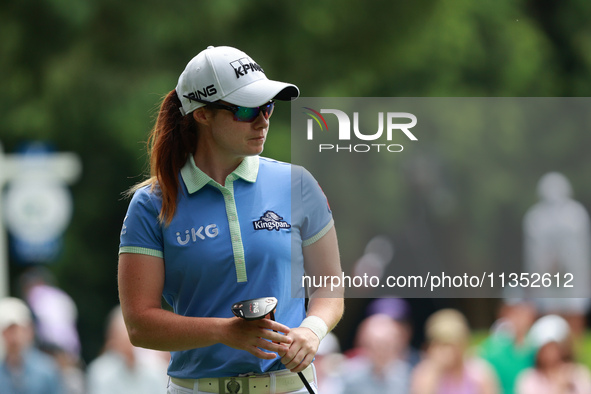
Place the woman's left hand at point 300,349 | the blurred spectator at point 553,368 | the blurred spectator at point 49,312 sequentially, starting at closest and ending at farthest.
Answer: the woman's left hand at point 300,349
the blurred spectator at point 553,368
the blurred spectator at point 49,312

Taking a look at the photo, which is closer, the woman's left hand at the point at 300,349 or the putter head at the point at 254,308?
the putter head at the point at 254,308

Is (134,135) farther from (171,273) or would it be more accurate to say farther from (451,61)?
(171,273)

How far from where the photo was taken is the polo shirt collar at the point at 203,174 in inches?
95.8

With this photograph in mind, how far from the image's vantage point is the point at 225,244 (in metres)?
2.37

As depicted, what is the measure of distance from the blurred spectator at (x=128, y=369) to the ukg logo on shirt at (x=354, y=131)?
3403 millimetres

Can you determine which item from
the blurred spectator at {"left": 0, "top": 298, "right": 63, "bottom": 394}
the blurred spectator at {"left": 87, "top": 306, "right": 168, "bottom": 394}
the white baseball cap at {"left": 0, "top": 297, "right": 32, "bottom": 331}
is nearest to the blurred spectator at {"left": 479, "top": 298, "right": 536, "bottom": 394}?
the blurred spectator at {"left": 87, "top": 306, "right": 168, "bottom": 394}

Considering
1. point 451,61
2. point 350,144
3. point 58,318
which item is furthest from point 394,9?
point 350,144

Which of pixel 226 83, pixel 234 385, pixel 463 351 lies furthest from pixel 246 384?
pixel 463 351

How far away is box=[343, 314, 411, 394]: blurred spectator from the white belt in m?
3.13

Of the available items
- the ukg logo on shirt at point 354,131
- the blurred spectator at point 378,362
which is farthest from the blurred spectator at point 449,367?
the ukg logo on shirt at point 354,131

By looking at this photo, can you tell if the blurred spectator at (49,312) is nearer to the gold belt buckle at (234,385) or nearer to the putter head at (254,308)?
the gold belt buckle at (234,385)

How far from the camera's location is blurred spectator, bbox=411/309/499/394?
18.0 feet

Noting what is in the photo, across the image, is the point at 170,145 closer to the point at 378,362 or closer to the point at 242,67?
the point at 242,67

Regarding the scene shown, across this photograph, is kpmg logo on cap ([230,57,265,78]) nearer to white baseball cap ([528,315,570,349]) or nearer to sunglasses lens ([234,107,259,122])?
sunglasses lens ([234,107,259,122])
